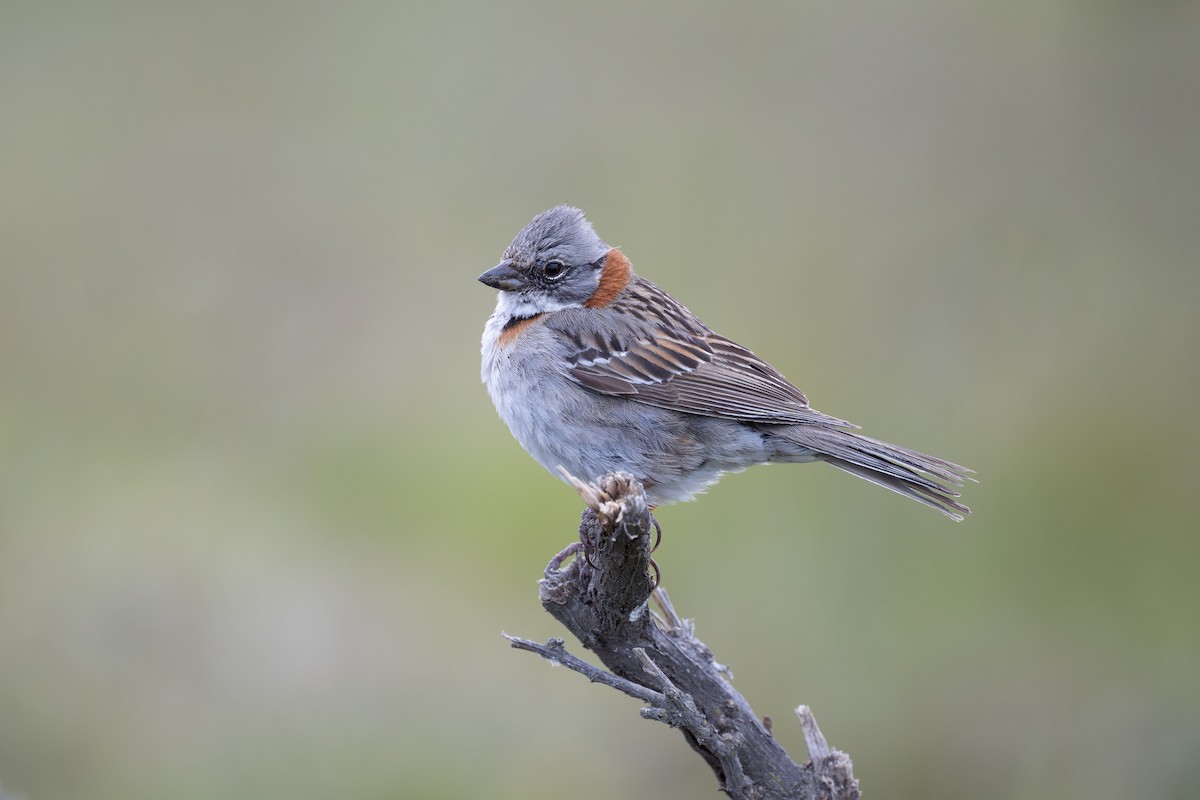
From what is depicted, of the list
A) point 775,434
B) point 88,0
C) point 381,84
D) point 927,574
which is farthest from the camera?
point 88,0

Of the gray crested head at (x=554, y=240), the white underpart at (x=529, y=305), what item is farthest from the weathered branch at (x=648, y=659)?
the gray crested head at (x=554, y=240)

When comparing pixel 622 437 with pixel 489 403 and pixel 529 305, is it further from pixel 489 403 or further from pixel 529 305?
pixel 489 403

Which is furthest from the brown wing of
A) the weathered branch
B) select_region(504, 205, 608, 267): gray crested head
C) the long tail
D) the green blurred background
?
the green blurred background

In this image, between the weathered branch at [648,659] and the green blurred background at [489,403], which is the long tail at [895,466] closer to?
the weathered branch at [648,659]

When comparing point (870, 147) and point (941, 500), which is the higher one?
point (870, 147)

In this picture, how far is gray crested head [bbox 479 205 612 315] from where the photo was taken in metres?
5.42

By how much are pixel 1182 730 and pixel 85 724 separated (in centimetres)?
620

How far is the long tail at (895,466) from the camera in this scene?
4441 millimetres

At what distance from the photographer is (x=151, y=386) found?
381 inches

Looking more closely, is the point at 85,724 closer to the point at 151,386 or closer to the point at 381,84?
the point at 151,386

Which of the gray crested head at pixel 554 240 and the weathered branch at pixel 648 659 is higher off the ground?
the gray crested head at pixel 554 240

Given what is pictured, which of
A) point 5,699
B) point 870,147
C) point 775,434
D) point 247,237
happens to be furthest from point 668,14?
point 5,699

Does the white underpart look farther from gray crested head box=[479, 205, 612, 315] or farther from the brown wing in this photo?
the brown wing

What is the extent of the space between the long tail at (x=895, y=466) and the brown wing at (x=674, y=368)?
108mm
